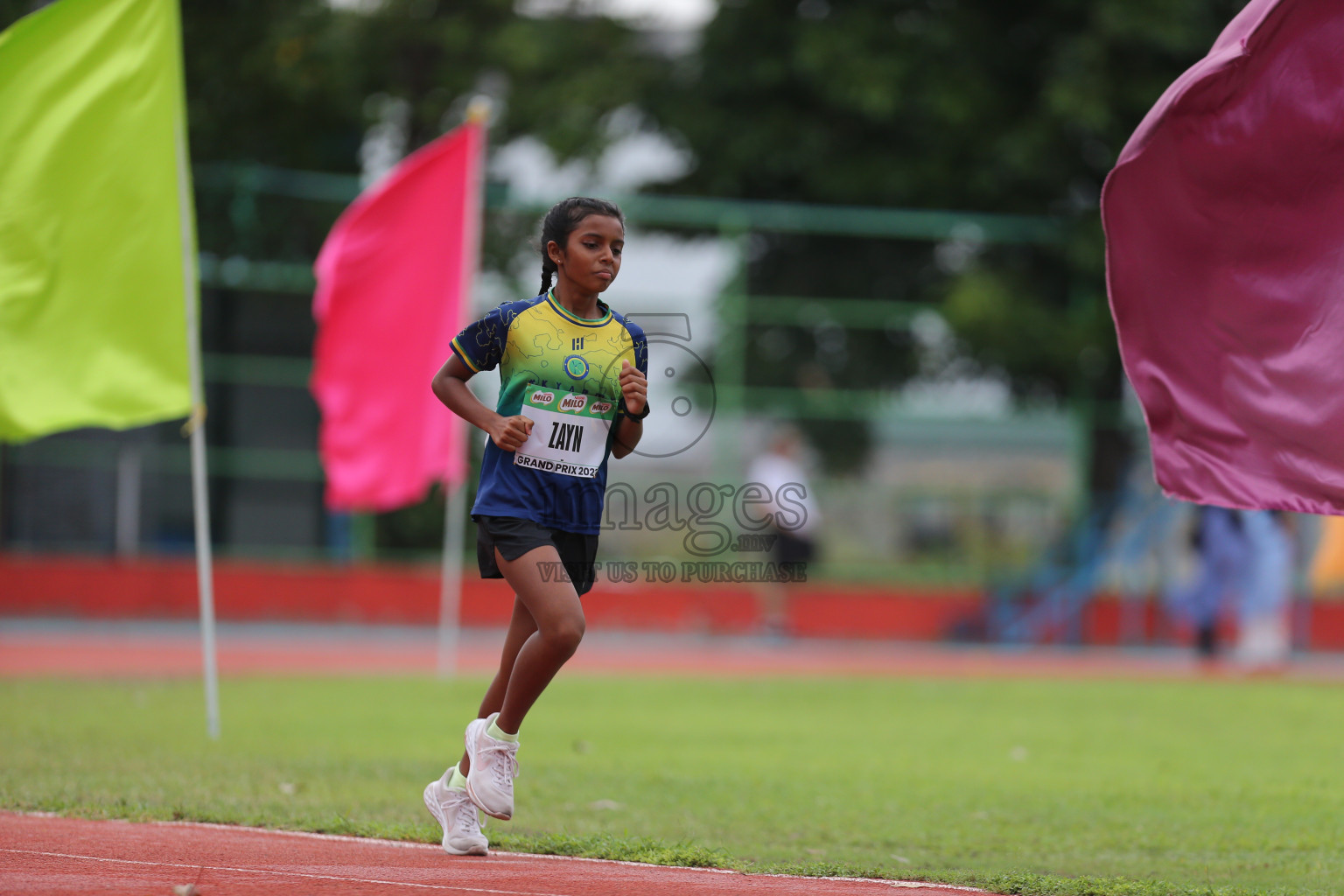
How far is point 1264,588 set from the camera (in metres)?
16.1

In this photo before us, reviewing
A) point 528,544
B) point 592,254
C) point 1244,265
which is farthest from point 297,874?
point 1244,265

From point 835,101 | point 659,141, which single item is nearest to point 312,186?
point 659,141

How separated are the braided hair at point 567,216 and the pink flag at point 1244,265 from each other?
181cm

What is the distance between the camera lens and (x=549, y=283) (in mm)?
5855

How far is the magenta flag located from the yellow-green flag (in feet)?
15.4

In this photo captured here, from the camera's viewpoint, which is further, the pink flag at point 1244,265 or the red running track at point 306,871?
the pink flag at point 1244,265

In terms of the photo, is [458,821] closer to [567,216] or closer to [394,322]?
[567,216]

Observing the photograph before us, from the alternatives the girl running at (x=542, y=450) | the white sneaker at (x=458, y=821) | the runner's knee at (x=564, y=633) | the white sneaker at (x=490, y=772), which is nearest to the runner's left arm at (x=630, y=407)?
the girl running at (x=542, y=450)

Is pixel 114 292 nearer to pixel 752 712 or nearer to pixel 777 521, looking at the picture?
pixel 752 712

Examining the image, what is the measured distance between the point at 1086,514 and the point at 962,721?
8820 millimetres

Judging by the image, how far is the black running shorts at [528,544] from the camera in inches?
215

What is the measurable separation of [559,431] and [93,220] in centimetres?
420

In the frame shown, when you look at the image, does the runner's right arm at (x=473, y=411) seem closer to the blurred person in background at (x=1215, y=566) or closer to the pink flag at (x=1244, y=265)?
the pink flag at (x=1244, y=265)

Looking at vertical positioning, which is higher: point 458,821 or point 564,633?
point 564,633
